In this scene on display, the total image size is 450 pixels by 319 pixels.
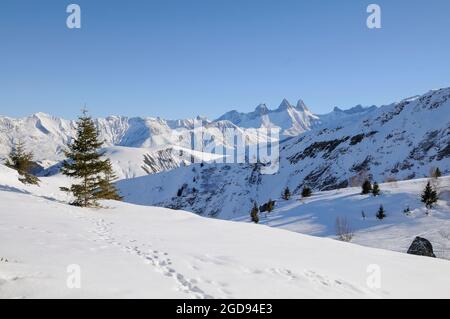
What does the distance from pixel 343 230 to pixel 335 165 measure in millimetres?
67024

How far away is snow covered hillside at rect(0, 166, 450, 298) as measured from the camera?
7.20 meters

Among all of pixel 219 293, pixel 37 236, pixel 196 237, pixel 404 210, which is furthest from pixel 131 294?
pixel 404 210

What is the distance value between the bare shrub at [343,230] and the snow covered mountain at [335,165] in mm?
40471

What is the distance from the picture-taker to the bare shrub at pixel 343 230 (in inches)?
939

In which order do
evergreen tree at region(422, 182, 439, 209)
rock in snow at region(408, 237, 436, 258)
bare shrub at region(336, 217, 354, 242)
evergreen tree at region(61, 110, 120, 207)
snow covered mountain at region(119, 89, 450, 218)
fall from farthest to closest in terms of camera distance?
snow covered mountain at region(119, 89, 450, 218), evergreen tree at region(422, 182, 439, 209), evergreen tree at region(61, 110, 120, 207), bare shrub at region(336, 217, 354, 242), rock in snow at region(408, 237, 436, 258)

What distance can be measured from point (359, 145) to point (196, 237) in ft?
Result: 295

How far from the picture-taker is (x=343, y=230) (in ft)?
84.6

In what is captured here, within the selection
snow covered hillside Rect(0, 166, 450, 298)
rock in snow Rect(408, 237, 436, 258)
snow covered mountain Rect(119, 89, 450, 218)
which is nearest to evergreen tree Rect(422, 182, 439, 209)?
rock in snow Rect(408, 237, 436, 258)

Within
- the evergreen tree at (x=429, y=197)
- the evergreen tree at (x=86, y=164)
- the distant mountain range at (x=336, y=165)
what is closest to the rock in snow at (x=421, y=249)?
the evergreen tree at (x=429, y=197)

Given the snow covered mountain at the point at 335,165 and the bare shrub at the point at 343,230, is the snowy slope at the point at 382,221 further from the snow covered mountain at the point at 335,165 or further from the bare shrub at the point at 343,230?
the snow covered mountain at the point at 335,165

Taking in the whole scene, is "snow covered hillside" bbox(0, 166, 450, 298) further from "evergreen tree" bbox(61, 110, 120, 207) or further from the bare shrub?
the bare shrub

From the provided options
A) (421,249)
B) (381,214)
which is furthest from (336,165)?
(421,249)

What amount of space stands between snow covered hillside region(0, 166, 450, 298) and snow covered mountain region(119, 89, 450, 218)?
56434mm
